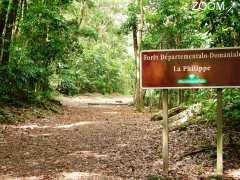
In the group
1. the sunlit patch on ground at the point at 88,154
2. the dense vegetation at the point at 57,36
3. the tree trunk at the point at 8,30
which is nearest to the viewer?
the sunlit patch on ground at the point at 88,154

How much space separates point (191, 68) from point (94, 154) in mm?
3732

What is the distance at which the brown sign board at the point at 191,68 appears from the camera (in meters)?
6.14

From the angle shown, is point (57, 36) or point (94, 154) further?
point (57, 36)

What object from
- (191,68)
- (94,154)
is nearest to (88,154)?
(94,154)

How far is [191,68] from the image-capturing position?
20.9 ft

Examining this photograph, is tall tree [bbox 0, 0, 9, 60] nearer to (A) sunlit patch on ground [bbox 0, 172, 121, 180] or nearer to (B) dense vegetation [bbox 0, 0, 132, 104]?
(B) dense vegetation [bbox 0, 0, 132, 104]

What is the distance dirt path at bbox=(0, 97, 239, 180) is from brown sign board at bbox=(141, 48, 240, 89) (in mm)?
1685

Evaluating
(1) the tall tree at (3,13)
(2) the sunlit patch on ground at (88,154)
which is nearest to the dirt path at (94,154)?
(2) the sunlit patch on ground at (88,154)

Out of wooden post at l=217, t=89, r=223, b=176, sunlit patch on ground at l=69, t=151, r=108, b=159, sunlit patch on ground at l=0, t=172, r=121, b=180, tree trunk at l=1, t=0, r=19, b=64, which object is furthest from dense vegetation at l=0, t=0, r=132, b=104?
wooden post at l=217, t=89, r=223, b=176

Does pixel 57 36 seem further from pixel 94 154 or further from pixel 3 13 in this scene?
pixel 94 154

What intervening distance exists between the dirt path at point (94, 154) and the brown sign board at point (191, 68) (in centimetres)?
169

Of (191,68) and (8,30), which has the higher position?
(8,30)

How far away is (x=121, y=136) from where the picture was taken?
39.2ft

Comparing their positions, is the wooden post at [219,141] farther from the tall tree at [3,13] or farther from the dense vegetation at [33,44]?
the tall tree at [3,13]
